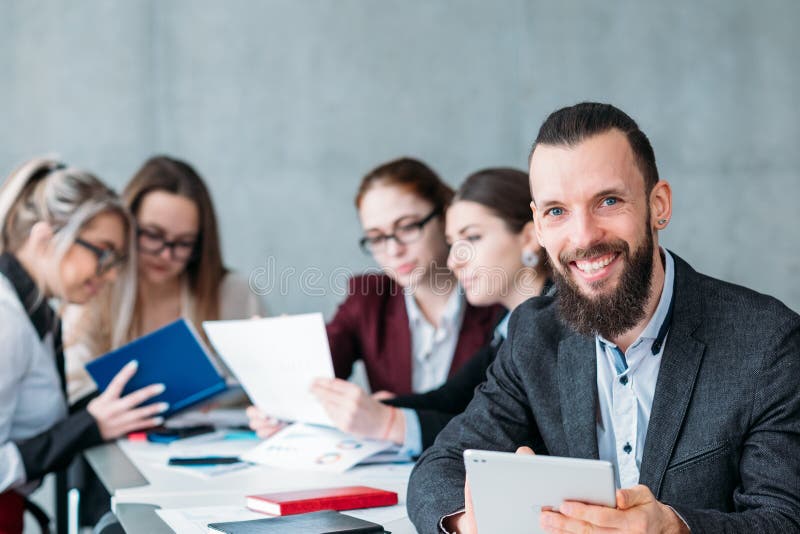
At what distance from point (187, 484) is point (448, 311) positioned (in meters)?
1.29

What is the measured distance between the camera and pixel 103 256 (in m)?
2.89

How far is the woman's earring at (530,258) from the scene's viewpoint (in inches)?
108

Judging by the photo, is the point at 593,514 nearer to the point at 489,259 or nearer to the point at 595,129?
the point at 595,129

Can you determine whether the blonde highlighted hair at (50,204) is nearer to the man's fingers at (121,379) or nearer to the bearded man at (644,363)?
the man's fingers at (121,379)

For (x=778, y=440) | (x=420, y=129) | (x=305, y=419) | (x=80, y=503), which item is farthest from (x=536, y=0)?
(x=778, y=440)

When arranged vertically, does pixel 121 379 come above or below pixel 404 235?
→ below

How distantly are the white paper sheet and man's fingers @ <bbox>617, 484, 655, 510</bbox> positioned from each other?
1.05 metres

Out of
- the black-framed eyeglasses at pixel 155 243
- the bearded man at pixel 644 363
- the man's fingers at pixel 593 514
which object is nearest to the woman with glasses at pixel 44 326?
the black-framed eyeglasses at pixel 155 243

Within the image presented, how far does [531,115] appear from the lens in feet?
15.8

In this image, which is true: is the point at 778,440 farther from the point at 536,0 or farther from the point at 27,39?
the point at 27,39

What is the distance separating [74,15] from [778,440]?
168 inches

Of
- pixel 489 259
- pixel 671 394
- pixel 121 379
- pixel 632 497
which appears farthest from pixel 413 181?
pixel 632 497

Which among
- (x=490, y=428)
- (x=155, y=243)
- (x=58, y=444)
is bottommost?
(x=58, y=444)

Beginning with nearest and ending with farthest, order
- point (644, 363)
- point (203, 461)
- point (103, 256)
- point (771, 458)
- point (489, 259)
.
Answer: point (771, 458), point (644, 363), point (203, 461), point (489, 259), point (103, 256)
